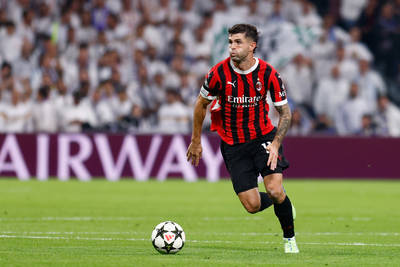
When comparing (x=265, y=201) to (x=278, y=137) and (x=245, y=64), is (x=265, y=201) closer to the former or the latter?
(x=278, y=137)

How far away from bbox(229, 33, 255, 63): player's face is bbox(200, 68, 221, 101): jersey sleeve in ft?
0.90

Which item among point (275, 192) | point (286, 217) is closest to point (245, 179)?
point (275, 192)

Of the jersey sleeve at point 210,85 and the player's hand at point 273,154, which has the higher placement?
the jersey sleeve at point 210,85

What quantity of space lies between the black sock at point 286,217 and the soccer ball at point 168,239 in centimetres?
104

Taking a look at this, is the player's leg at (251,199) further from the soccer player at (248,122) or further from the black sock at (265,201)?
the black sock at (265,201)

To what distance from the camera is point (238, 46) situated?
30.8 ft

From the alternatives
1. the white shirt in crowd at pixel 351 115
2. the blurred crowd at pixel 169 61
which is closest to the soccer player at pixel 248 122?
the blurred crowd at pixel 169 61

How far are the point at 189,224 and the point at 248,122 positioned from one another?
311 centimetres

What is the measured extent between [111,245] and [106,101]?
11850 millimetres

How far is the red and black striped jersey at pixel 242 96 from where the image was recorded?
952 cm

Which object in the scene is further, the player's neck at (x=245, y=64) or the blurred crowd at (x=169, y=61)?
the blurred crowd at (x=169, y=61)

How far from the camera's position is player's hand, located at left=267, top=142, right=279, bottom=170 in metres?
9.23

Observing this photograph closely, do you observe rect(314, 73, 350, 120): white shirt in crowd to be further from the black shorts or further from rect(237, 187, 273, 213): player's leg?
rect(237, 187, 273, 213): player's leg

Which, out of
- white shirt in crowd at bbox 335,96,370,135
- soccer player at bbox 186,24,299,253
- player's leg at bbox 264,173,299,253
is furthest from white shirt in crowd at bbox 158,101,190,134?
player's leg at bbox 264,173,299,253
